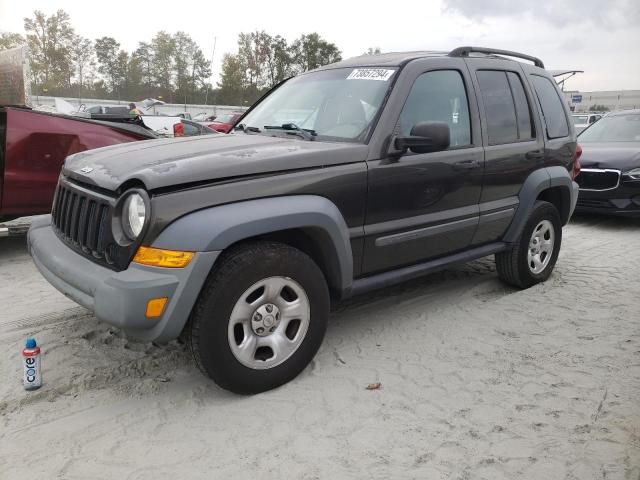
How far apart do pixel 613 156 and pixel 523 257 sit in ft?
13.8

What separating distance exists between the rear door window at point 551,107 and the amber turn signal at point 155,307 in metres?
3.68

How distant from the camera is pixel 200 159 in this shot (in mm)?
2848

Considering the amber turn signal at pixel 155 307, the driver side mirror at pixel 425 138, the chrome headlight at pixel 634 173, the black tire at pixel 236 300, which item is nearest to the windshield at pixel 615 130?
the chrome headlight at pixel 634 173

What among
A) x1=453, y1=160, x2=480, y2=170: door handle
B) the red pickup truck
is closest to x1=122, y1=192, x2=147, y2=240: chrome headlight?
x1=453, y1=160, x2=480, y2=170: door handle

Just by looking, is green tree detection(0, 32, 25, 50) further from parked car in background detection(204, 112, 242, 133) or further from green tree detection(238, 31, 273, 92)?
parked car in background detection(204, 112, 242, 133)

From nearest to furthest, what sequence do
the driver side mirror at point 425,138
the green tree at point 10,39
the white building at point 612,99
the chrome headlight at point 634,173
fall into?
the driver side mirror at point 425,138, the chrome headlight at point 634,173, the white building at point 612,99, the green tree at point 10,39

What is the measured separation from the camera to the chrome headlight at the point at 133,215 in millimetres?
2656

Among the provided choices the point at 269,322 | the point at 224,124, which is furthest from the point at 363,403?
the point at 224,124

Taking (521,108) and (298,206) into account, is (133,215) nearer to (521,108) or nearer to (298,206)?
(298,206)

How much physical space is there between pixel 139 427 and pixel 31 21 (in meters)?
83.1

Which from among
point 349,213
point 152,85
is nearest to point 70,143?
point 349,213

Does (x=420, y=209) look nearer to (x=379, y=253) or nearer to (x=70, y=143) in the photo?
(x=379, y=253)

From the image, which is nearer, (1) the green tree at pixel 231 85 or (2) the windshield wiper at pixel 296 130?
(2) the windshield wiper at pixel 296 130

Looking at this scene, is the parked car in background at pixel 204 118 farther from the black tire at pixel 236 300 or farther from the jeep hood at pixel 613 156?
the black tire at pixel 236 300
